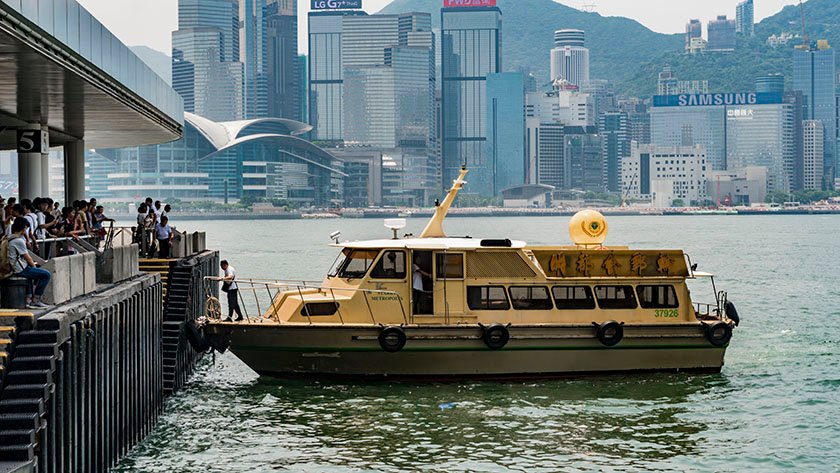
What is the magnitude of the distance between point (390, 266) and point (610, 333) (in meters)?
4.71

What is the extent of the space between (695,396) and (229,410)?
9291 millimetres

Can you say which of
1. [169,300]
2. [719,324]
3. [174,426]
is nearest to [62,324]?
[174,426]

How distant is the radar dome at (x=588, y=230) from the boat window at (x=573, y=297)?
174cm

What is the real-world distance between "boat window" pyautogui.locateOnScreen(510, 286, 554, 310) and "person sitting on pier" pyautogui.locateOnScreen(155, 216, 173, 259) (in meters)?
7.84

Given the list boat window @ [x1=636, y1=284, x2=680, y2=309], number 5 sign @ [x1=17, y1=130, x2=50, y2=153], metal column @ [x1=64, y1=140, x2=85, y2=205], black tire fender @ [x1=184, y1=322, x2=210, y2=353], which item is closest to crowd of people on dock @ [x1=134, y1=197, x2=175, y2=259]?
black tire fender @ [x1=184, y1=322, x2=210, y2=353]

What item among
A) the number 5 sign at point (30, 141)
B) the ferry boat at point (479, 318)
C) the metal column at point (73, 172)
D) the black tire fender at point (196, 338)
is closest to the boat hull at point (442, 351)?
the ferry boat at point (479, 318)

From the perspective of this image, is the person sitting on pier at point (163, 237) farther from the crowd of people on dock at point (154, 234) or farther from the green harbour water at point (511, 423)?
the green harbour water at point (511, 423)

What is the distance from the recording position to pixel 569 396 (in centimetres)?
2281

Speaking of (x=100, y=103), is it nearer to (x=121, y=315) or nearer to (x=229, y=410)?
(x=229, y=410)

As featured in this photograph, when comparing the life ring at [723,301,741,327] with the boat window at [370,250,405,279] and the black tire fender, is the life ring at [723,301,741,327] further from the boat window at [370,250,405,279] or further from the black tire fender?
the black tire fender

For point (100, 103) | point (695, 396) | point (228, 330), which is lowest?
point (695, 396)

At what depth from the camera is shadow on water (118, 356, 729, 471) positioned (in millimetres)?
18125

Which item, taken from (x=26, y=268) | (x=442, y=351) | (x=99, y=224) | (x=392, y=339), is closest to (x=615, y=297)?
(x=442, y=351)

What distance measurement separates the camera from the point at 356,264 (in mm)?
23531
